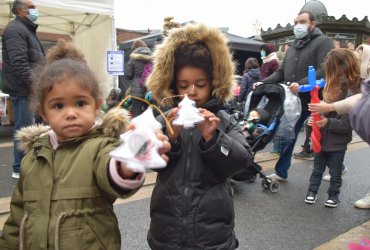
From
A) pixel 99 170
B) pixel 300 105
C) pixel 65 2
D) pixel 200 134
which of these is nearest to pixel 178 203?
pixel 200 134

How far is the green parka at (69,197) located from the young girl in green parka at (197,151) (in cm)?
32

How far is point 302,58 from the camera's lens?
4.79 meters

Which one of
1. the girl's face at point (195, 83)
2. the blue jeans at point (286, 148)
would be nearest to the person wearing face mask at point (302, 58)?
the blue jeans at point (286, 148)

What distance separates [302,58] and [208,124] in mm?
3529

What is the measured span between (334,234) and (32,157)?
2909 mm

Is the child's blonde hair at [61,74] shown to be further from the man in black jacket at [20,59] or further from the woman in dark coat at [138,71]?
the woman in dark coat at [138,71]

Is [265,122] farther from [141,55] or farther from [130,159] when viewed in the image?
[130,159]

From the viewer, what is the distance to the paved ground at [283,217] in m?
3.32

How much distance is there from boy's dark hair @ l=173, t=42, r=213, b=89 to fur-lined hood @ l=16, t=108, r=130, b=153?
1.54ft

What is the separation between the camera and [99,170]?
1.42 metres

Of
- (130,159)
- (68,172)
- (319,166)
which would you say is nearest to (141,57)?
(319,166)

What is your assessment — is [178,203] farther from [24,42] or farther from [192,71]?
[24,42]

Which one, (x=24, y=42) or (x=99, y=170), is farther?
(x=24, y=42)

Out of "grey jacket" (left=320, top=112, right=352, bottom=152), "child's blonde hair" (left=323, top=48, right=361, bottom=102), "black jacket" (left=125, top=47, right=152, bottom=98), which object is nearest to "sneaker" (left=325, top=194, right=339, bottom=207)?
"grey jacket" (left=320, top=112, right=352, bottom=152)
